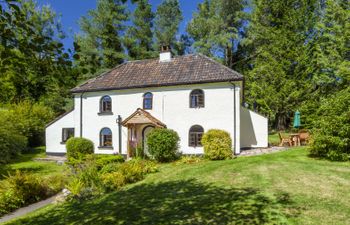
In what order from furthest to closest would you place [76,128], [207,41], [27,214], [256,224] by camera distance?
[207,41]
[76,128]
[27,214]
[256,224]

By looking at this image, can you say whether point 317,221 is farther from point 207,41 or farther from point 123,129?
point 207,41

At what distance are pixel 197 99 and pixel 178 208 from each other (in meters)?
12.2

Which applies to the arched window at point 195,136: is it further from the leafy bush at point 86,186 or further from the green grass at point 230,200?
the leafy bush at point 86,186

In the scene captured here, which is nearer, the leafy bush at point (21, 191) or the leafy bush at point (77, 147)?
the leafy bush at point (21, 191)

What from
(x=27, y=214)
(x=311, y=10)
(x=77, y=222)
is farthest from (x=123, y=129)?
(x=311, y=10)

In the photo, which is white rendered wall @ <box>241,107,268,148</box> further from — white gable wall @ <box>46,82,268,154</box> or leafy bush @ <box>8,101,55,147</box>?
leafy bush @ <box>8,101,55,147</box>

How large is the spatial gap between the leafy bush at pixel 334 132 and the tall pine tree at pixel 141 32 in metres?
28.7

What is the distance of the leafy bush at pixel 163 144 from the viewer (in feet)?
56.4

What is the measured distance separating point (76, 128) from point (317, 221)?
66.8 feet

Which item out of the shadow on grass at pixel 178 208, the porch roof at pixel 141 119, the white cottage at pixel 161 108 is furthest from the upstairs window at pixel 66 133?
the shadow on grass at pixel 178 208

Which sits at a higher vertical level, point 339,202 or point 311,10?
point 311,10

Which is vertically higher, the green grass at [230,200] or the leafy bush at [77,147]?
the leafy bush at [77,147]

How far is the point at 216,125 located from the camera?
18.4 meters

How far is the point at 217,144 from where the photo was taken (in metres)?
16.6
